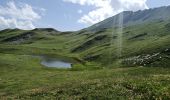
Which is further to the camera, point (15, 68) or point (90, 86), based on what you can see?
point (15, 68)

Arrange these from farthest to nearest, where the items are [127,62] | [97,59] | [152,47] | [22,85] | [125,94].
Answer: [97,59] < [152,47] < [127,62] < [22,85] < [125,94]

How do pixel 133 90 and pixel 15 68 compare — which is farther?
pixel 15 68

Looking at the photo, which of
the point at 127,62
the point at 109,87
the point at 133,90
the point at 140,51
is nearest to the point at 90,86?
the point at 109,87

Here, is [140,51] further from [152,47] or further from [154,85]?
[154,85]

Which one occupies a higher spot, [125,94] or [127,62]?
[127,62]

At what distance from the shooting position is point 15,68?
9500cm

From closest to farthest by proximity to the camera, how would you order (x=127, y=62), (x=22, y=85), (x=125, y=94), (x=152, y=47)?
1. (x=125, y=94)
2. (x=22, y=85)
3. (x=127, y=62)
4. (x=152, y=47)

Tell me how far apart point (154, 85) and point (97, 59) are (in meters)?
94.6

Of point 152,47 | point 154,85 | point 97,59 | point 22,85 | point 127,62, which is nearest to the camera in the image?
point 154,85

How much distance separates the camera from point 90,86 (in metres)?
35.3

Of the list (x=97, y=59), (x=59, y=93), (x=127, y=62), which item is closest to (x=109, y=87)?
(x=59, y=93)

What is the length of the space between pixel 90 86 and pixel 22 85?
2577 centimetres

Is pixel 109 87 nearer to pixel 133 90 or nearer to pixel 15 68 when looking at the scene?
pixel 133 90

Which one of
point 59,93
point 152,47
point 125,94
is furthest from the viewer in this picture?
point 152,47
